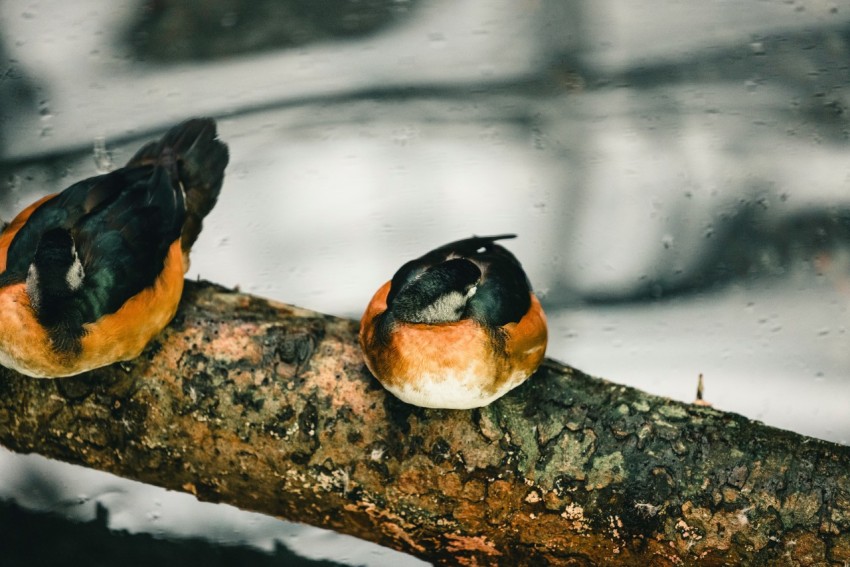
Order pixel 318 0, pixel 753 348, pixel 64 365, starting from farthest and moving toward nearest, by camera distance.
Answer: pixel 318 0
pixel 753 348
pixel 64 365

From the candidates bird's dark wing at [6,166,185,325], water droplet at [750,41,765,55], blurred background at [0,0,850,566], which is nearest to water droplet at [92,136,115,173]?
blurred background at [0,0,850,566]

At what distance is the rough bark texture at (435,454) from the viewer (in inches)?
70.3

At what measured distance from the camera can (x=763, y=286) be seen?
3.08m

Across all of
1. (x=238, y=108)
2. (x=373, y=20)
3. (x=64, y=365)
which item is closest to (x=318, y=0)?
(x=373, y=20)

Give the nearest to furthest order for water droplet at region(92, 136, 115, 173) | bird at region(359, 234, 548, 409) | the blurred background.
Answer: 1. bird at region(359, 234, 548, 409)
2. the blurred background
3. water droplet at region(92, 136, 115, 173)

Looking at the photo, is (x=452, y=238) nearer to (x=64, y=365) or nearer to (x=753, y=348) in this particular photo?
(x=753, y=348)

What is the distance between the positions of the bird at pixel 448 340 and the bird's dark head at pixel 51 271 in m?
0.64

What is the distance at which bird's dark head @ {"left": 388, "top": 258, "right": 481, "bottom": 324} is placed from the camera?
5.84 feet

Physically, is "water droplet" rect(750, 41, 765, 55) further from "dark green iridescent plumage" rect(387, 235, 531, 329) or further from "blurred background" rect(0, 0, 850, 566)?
"dark green iridescent plumage" rect(387, 235, 531, 329)

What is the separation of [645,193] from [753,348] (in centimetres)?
68

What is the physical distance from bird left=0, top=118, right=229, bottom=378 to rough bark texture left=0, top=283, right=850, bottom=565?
0.39 feet

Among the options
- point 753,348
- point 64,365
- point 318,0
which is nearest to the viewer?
point 64,365

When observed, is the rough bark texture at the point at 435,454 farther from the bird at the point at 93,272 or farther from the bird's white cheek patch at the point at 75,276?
the bird's white cheek patch at the point at 75,276

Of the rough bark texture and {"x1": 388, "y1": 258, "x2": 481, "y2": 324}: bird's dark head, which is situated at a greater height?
{"x1": 388, "y1": 258, "x2": 481, "y2": 324}: bird's dark head
